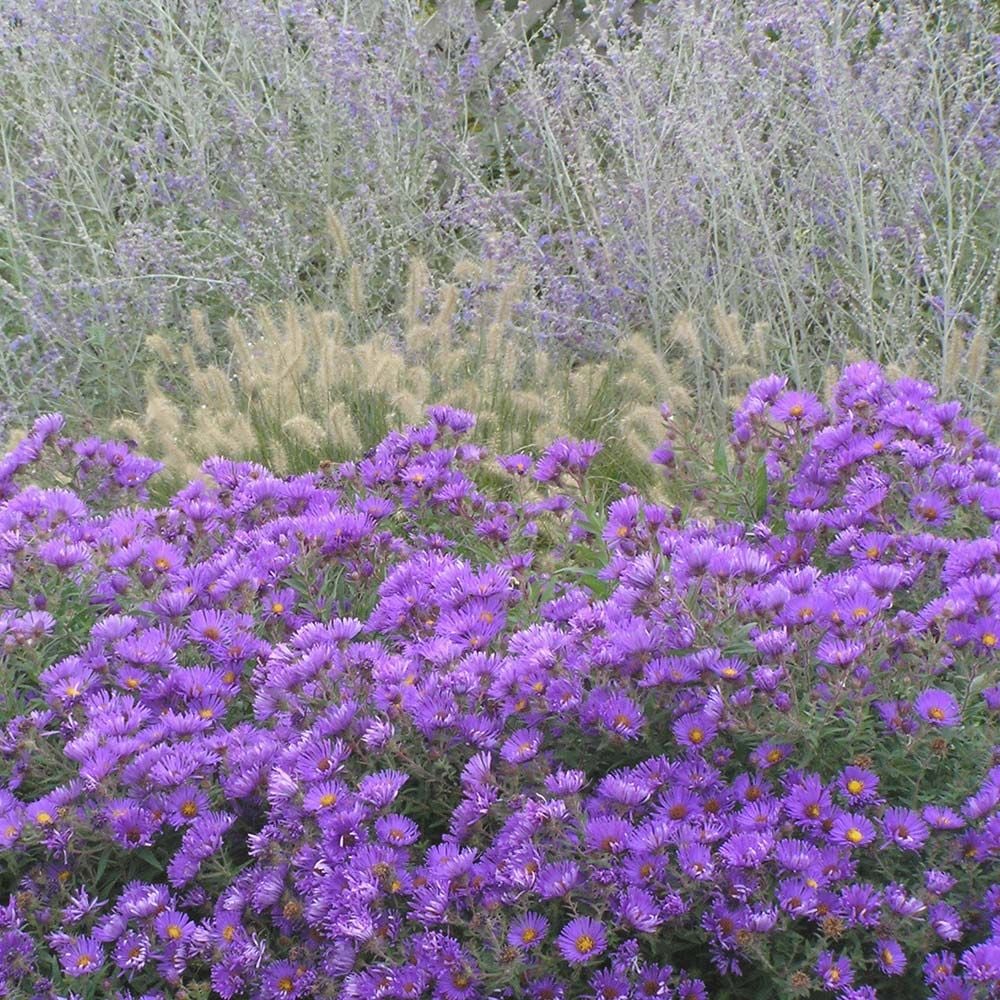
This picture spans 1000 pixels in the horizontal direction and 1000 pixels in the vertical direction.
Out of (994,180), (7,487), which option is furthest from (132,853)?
(994,180)

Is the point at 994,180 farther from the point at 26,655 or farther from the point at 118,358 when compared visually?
the point at 26,655

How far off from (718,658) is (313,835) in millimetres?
538

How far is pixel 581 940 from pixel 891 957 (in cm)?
33

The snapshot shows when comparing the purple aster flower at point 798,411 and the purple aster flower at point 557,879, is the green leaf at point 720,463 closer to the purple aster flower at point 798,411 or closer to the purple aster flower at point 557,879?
the purple aster flower at point 798,411

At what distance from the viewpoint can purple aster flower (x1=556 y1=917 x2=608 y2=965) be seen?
1.47 m

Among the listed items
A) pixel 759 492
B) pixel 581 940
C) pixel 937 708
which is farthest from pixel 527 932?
pixel 759 492

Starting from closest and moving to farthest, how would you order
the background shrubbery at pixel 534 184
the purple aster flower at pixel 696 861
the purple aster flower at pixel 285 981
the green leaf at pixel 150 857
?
the purple aster flower at pixel 696 861 < the purple aster flower at pixel 285 981 < the green leaf at pixel 150 857 < the background shrubbery at pixel 534 184

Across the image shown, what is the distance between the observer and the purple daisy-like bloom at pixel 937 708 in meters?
1.56

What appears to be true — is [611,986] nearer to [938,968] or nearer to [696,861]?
[696,861]

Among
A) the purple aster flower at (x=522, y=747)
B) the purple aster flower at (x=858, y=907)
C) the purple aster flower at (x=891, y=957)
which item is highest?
the purple aster flower at (x=522, y=747)

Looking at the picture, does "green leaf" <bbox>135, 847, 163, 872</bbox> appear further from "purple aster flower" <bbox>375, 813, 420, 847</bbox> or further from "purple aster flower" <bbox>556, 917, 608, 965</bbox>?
"purple aster flower" <bbox>556, 917, 608, 965</bbox>

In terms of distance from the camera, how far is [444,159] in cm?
576

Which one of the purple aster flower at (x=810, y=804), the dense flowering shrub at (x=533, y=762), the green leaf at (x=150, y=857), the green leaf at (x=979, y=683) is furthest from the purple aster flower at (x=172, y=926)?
the green leaf at (x=979, y=683)

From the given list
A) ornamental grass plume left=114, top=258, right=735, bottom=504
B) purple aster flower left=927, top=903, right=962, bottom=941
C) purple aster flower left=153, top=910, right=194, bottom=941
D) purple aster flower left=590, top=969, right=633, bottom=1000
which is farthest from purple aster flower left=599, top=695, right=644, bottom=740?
ornamental grass plume left=114, top=258, right=735, bottom=504
